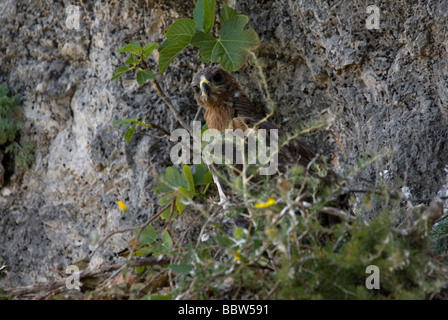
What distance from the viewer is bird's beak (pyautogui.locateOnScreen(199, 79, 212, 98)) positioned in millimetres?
3750

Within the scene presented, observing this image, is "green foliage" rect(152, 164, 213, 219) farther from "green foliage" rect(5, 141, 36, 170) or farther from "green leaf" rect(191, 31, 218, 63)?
"green foliage" rect(5, 141, 36, 170)

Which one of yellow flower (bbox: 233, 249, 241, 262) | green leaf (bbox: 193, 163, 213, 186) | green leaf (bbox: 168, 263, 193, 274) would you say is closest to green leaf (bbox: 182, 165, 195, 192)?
green leaf (bbox: 193, 163, 213, 186)

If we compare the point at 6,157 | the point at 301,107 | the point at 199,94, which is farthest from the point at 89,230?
the point at 301,107

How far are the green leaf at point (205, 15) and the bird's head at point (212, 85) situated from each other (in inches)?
16.1

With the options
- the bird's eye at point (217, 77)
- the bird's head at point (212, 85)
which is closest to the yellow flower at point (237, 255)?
the bird's head at point (212, 85)

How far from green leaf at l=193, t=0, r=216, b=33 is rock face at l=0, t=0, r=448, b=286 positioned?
1.81 ft

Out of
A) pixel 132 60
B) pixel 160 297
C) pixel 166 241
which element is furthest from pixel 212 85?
pixel 160 297

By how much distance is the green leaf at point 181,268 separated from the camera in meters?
2.45

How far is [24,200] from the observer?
4.48 m

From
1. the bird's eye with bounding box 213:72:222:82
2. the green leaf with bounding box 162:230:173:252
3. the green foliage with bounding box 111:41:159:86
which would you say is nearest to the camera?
the green leaf with bounding box 162:230:173:252

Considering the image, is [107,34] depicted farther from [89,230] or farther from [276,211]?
Result: [276,211]

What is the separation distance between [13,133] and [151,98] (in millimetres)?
1098

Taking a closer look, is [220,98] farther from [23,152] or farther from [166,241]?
[23,152]
